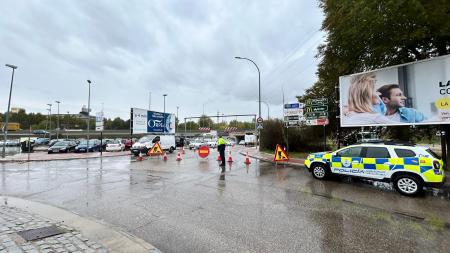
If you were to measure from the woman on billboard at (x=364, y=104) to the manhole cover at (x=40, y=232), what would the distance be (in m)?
16.1

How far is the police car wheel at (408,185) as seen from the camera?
792 centimetres

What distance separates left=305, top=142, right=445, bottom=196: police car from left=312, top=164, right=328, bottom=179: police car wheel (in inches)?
10.4

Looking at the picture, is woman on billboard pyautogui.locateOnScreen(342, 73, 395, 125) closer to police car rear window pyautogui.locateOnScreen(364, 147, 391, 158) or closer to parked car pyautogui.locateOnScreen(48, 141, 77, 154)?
police car rear window pyautogui.locateOnScreen(364, 147, 391, 158)

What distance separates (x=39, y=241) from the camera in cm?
434

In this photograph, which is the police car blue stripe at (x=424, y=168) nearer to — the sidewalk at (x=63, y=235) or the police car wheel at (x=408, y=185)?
the police car wheel at (x=408, y=185)

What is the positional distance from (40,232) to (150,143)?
878 inches

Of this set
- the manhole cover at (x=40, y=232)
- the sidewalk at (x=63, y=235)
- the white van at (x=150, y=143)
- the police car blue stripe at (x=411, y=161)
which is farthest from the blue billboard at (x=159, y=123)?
the police car blue stripe at (x=411, y=161)

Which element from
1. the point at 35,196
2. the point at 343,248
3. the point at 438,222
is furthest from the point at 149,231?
the point at 438,222

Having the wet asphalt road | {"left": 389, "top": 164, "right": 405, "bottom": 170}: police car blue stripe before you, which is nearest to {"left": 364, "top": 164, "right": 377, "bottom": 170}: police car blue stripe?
{"left": 389, "top": 164, "right": 405, "bottom": 170}: police car blue stripe

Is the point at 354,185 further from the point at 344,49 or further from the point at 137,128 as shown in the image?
the point at 137,128

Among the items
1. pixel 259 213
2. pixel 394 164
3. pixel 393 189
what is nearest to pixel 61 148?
pixel 259 213

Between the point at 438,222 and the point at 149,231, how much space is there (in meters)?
6.12

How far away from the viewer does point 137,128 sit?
30672mm

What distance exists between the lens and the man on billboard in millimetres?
13812
